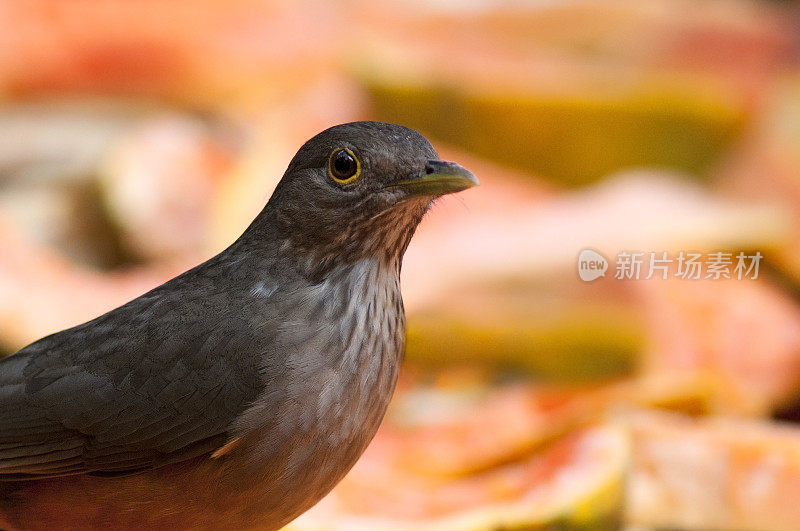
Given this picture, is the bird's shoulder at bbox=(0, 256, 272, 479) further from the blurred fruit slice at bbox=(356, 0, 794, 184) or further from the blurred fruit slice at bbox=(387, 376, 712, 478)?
the blurred fruit slice at bbox=(356, 0, 794, 184)

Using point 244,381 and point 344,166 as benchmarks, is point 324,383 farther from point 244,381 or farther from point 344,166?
point 344,166

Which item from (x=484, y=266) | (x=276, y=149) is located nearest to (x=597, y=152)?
(x=484, y=266)

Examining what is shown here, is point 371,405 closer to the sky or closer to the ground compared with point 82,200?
closer to the ground

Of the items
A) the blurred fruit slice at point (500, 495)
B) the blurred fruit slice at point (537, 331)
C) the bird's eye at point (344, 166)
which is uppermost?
the blurred fruit slice at point (537, 331)

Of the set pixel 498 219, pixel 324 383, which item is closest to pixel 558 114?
pixel 498 219

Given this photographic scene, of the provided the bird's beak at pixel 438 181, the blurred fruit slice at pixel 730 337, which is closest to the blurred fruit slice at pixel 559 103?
the blurred fruit slice at pixel 730 337

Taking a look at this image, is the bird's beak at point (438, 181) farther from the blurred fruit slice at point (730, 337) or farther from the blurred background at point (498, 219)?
the blurred fruit slice at point (730, 337)

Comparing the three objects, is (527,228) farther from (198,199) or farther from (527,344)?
(198,199)
